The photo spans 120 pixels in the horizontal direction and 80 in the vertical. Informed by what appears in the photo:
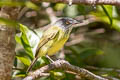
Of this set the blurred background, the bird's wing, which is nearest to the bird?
the bird's wing

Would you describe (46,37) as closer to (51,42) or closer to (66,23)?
(51,42)

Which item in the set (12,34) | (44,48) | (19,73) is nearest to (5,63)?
(12,34)

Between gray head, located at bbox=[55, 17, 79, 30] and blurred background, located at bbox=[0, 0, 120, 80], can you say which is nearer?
gray head, located at bbox=[55, 17, 79, 30]

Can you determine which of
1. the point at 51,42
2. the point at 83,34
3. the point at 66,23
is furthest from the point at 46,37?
the point at 83,34

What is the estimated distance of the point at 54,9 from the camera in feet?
14.4

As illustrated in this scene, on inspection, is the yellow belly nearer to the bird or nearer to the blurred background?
the bird

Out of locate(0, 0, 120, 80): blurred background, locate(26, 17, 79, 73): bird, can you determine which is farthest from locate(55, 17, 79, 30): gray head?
locate(0, 0, 120, 80): blurred background

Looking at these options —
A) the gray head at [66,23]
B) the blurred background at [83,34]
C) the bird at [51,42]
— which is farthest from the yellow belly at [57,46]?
the gray head at [66,23]

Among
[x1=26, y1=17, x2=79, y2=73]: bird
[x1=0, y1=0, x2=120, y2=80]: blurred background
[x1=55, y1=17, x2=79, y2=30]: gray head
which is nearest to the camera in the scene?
[x1=26, y1=17, x2=79, y2=73]: bird

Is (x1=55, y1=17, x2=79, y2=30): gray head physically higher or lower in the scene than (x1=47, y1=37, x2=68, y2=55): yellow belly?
higher

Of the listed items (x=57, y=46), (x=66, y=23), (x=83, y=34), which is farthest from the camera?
(x=83, y=34)

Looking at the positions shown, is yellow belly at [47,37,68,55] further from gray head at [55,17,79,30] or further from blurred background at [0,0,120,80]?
gray head at [55,17,79,30]

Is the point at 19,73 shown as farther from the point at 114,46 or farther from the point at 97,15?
the point at 114,46

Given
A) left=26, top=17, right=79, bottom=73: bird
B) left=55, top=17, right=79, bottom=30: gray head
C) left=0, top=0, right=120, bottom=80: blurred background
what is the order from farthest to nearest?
left=0, top=0, right=120, bottom=80: blurred background, left=55, top=17, right=79, bottom=30: gray head, left=26, top=17, right=79, bottom=73: bird
